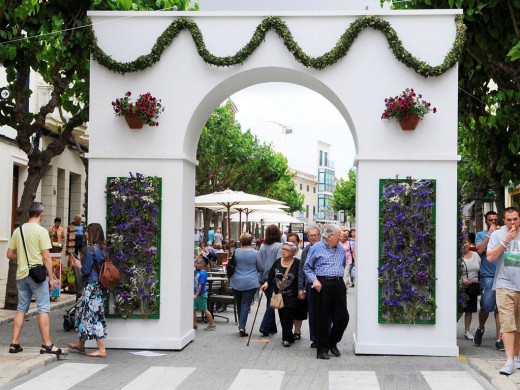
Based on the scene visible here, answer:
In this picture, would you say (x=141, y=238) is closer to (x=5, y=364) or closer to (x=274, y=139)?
(x=5, y=364)

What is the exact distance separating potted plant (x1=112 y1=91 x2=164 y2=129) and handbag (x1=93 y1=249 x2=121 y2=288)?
206 centimetres

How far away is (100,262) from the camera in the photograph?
10.8 m

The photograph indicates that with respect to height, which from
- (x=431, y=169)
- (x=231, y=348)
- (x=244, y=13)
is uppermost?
(x=244, y=13)

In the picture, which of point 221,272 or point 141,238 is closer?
point 141,238

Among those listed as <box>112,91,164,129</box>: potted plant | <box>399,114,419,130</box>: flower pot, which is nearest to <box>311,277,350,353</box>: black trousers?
<box>399,114,419,130</box>: flower pot

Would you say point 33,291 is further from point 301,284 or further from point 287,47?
point 287,47

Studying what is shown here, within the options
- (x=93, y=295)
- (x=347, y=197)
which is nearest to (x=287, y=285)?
(x=93, y=295)

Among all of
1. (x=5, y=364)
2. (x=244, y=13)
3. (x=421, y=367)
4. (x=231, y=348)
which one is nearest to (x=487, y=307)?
(x=421, y=367)

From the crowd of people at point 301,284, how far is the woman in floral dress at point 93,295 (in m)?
2.84

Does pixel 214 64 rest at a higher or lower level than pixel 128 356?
higher

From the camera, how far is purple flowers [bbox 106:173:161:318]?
11.5 meters

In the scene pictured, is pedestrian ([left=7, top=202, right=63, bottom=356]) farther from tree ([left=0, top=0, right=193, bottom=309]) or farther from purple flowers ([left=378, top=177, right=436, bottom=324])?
purple flowers ([left=378, top=177, right=436, bottom=324])

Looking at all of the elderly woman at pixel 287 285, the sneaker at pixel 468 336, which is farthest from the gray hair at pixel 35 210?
the sneaker at pixel 468 336

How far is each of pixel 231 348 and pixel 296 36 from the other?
484 centimetres
